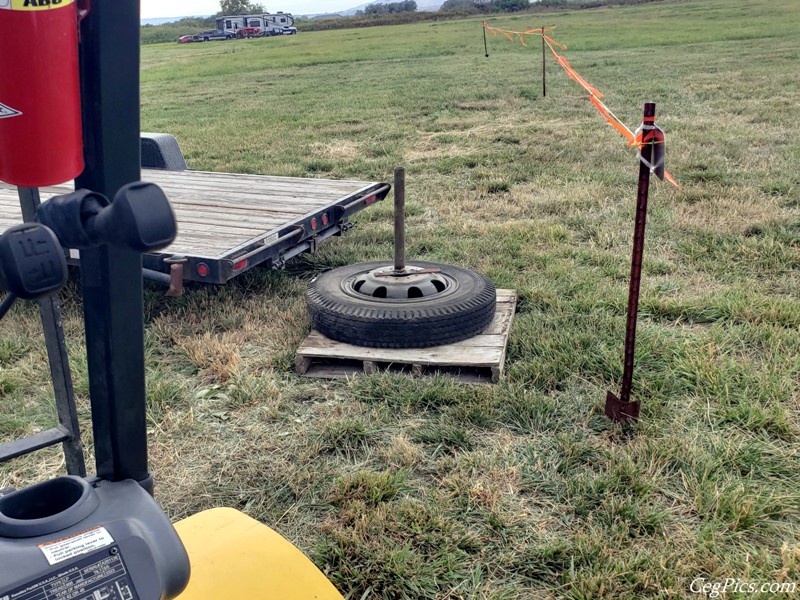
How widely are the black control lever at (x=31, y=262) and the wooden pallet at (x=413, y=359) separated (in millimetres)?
2450

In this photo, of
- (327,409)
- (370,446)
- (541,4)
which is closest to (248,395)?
(327,409)

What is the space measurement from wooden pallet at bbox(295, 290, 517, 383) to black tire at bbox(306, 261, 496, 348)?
45mm

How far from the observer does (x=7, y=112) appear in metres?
1.14

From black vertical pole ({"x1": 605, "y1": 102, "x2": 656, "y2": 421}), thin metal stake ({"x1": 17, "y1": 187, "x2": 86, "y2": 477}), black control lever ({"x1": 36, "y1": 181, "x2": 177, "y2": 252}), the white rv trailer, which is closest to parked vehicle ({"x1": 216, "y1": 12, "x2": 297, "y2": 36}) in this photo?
the white rv trailer

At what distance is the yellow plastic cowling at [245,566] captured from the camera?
147 cm

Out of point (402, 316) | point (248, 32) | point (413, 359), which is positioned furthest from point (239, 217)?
point (248, 32)

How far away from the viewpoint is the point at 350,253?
5.02 m

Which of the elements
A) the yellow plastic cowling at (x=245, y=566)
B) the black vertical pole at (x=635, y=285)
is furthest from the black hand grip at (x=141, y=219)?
the black vertical pole at (x=635, y=285)

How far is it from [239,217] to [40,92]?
350cm

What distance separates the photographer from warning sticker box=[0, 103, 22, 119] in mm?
1135

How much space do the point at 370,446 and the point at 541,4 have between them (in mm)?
60234

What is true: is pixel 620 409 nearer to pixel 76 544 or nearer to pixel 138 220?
pixel 76 544

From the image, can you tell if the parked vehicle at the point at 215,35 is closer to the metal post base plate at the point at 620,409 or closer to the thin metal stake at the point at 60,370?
Answer: the metal post base plate at the point at 620,409

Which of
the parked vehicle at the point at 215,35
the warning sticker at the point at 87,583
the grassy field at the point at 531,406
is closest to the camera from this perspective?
the warning sticker at the point at 87,583
